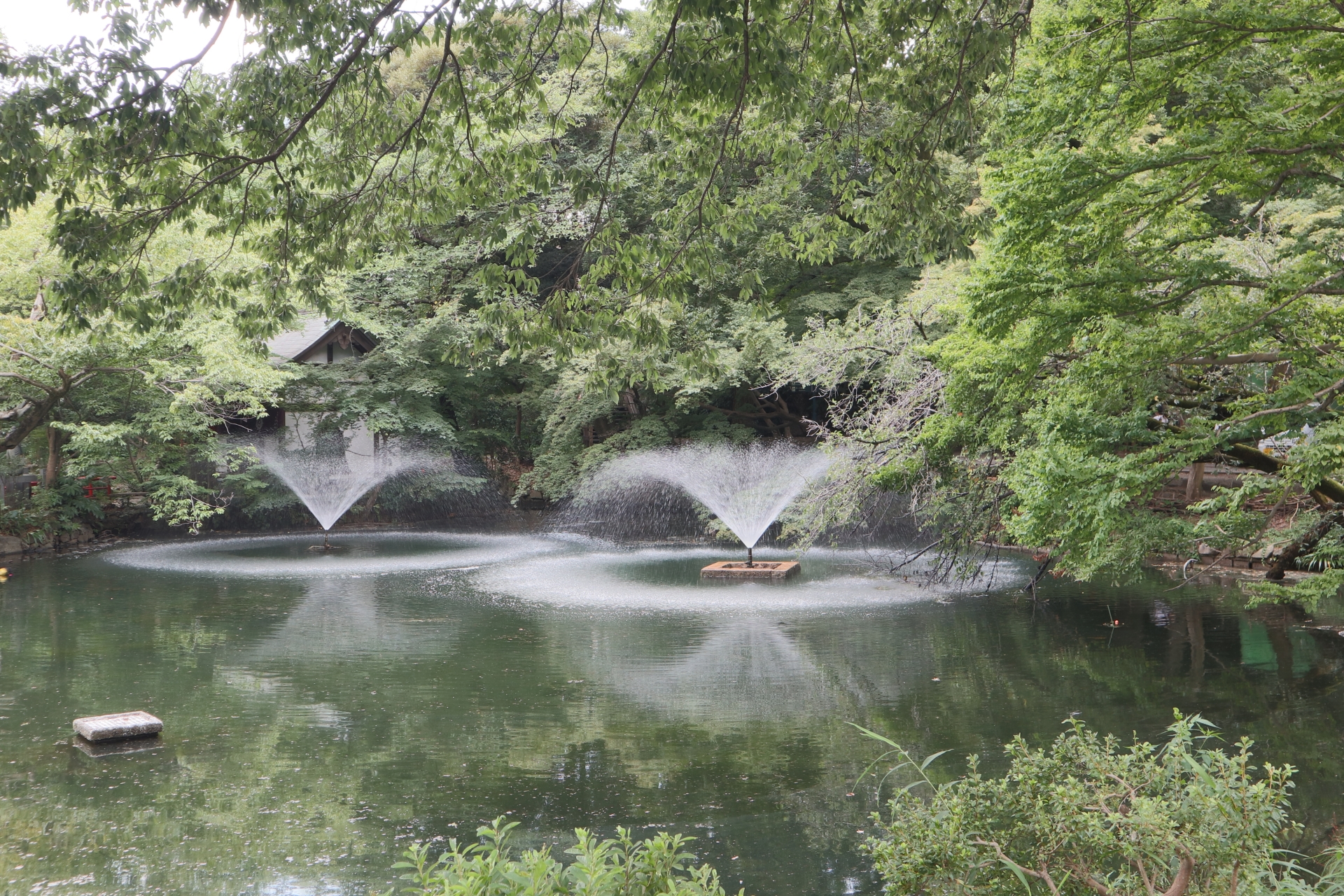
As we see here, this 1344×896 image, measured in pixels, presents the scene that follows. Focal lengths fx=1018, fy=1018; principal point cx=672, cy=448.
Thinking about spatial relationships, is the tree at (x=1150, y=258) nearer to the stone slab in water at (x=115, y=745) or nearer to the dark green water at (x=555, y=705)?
the dark green water at (x=555, y=705)

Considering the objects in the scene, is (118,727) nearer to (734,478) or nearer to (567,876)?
(567,876)

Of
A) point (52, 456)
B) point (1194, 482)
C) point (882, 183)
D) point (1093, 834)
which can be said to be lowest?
point (1093, 834)

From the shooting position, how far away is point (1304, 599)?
21.8ft

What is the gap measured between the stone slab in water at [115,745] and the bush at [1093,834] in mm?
6200

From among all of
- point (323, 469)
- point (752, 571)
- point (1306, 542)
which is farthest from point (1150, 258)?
point (323, 469)

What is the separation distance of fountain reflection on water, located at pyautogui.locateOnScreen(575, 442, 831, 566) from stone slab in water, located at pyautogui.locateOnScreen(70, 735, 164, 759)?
13.3m

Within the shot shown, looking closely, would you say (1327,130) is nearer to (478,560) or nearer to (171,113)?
(171,113)

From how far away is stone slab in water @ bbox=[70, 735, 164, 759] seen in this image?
24.5 feet

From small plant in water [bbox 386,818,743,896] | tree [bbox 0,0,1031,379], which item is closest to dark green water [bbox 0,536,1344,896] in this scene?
small plant in water [bbox 386,818,743,896]

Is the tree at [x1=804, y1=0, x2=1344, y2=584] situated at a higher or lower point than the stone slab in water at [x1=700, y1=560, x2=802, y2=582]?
higher

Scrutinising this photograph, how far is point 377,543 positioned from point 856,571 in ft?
36.6

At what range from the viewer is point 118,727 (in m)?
7.64

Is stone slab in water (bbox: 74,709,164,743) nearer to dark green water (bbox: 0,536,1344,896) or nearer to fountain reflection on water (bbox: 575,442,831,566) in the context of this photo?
dark green water (bbox: 0,536,1344,896)

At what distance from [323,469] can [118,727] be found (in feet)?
62.5
